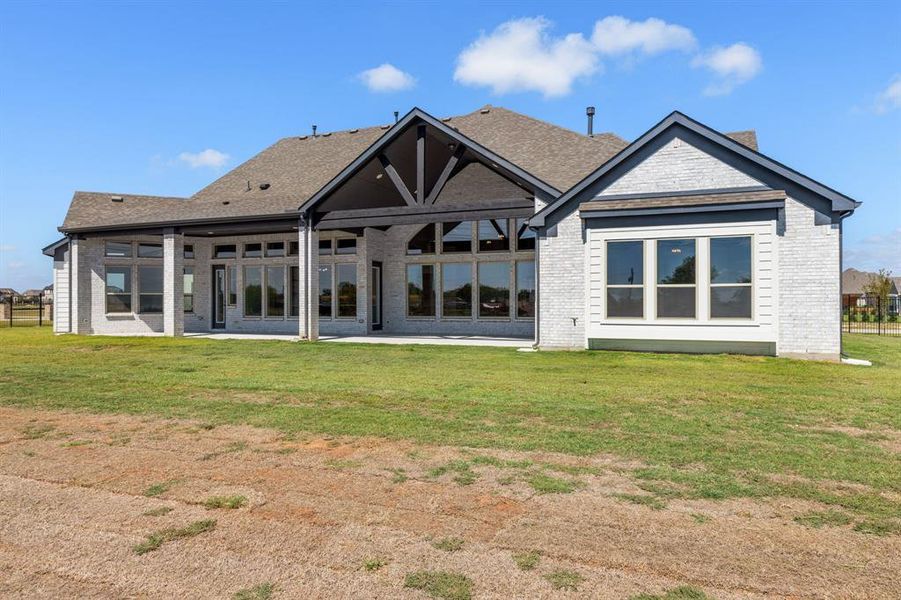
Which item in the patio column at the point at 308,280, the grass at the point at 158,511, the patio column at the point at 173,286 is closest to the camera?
the grass at the point at 158,511

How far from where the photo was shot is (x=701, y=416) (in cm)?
742

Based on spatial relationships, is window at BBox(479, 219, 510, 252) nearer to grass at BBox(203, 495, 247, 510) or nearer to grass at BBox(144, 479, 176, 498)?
grass at BBox(144, 479, 176, 498)

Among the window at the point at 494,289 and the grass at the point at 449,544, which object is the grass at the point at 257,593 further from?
the window at the point at 494,289

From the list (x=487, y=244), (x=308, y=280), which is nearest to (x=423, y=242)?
(x=487, y=244)

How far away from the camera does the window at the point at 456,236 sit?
2053cm

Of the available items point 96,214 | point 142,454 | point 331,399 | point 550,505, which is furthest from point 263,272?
point 550,505

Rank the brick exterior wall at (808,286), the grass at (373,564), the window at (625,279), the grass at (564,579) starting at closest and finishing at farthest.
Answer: the grass at (564,579), the grass at (373,564), the brick exterior wall at (808,286), the window at (625,279)

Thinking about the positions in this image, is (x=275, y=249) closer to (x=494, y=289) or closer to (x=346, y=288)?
(x=346, y=288)

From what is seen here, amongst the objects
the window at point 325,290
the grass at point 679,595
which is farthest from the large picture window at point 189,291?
the grass at point 679,595

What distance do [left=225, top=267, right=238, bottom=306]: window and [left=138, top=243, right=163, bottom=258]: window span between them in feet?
9.05

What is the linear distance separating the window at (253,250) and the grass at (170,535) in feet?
64.9

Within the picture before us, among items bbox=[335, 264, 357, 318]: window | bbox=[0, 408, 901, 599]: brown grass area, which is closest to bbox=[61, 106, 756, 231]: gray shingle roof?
bbox=[335, 264, 357, 318]: window

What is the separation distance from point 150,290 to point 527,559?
909 inches

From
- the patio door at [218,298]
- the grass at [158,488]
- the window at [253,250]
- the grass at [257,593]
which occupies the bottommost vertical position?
the grass at [257,593]
